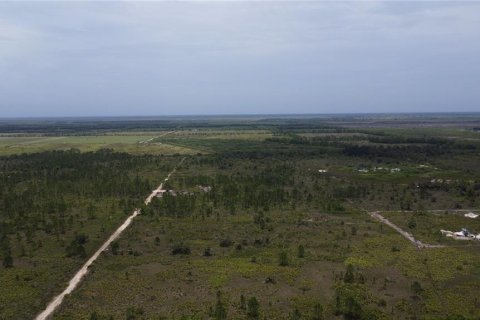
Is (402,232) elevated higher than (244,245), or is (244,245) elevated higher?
(244,245)

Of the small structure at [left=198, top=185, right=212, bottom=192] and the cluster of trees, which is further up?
the cluster of trees

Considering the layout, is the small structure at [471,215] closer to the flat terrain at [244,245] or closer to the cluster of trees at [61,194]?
the flat terrain at [244,245]

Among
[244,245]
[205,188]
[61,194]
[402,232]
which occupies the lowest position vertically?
[402,232]

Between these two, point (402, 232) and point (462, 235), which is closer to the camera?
point (462, 235)

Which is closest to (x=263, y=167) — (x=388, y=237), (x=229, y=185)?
(x=229, y=185)

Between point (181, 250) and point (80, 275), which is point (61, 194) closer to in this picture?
point (181, 250)

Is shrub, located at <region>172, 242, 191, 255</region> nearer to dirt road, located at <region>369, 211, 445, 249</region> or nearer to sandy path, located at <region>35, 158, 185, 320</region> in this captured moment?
sandy path, located at <region>35, 158, 185, 320</region>

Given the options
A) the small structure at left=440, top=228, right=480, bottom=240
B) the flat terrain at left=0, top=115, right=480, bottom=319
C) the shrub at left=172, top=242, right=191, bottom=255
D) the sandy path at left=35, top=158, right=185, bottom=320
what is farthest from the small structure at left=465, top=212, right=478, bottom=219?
the sandy path at left=35, top=158, right=185, bottom=320

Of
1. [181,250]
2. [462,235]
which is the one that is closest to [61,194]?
[181,250]
